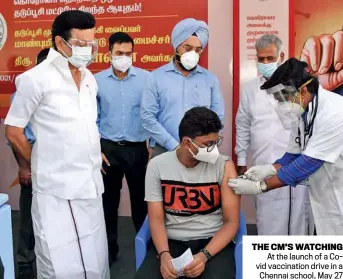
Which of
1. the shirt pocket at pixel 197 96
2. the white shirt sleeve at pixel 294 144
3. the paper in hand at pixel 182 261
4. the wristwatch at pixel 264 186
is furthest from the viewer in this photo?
the shirt pocket at pixel 197 96

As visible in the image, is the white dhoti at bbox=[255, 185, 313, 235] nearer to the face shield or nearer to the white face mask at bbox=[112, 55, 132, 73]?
the face shield

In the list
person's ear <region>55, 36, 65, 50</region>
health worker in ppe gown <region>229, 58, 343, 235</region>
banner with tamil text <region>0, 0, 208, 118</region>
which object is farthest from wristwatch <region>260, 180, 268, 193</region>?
banner with tamil text <region>0, 0, 208, 118</region>

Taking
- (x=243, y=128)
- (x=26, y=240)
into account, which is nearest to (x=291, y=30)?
(x=243, y=128)

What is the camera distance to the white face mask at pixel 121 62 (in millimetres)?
3123

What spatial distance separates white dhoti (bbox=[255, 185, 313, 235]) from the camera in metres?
2.95

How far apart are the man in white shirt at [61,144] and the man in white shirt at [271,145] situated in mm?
1200

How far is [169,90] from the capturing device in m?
2.96

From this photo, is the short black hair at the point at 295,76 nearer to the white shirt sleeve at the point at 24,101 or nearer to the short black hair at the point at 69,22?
the short black hair at the point at 69,22

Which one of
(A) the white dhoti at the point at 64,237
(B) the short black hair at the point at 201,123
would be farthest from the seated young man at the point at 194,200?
(A) the white dhoti at the point at 64,237

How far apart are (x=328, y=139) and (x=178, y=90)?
1.16m

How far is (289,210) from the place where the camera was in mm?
2967

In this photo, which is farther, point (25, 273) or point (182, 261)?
point (25, 273)

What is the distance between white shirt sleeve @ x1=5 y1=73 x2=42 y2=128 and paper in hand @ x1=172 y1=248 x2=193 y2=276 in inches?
36.5

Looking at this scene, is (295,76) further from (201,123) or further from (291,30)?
(291,30)
